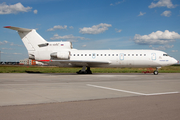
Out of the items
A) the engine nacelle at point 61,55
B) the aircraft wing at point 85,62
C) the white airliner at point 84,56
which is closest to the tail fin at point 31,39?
the white airliner at point 84,56

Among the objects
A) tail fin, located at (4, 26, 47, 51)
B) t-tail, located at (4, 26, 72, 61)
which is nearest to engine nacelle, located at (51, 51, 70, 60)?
t-tail, located at (4, 26, 72, 61)

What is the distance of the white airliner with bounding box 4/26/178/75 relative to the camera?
1059 inches

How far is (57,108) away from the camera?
6.27 meters

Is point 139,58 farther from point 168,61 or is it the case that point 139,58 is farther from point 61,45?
point 61,45

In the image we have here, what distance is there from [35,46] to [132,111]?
81.7 ft

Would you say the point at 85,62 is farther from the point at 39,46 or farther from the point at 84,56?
the point at 39,46

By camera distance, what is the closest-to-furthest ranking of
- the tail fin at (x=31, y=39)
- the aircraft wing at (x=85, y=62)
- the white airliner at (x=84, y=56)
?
the aircraft wing at (x=85, y=62) < the white airliner at (x=84, y=56) < the tail fin at (x=31, y=39)

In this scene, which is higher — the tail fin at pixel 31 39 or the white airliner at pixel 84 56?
the tail fin at pixel 31 39

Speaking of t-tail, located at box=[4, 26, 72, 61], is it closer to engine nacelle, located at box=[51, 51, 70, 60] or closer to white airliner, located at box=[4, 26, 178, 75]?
white airliner, located at box=[4, 26, 178, 75]

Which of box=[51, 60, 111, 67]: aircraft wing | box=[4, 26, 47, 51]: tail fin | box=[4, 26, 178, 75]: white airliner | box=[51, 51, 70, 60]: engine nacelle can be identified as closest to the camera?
box=[51, 60, 111, 67]: aircraft wing

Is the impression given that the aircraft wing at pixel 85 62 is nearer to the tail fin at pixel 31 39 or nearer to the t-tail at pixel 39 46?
the t-tail at pixel 39 46

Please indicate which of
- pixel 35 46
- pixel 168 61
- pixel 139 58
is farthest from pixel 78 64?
pixel 168 61

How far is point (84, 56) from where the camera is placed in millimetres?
28250

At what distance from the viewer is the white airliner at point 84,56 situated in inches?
1059
